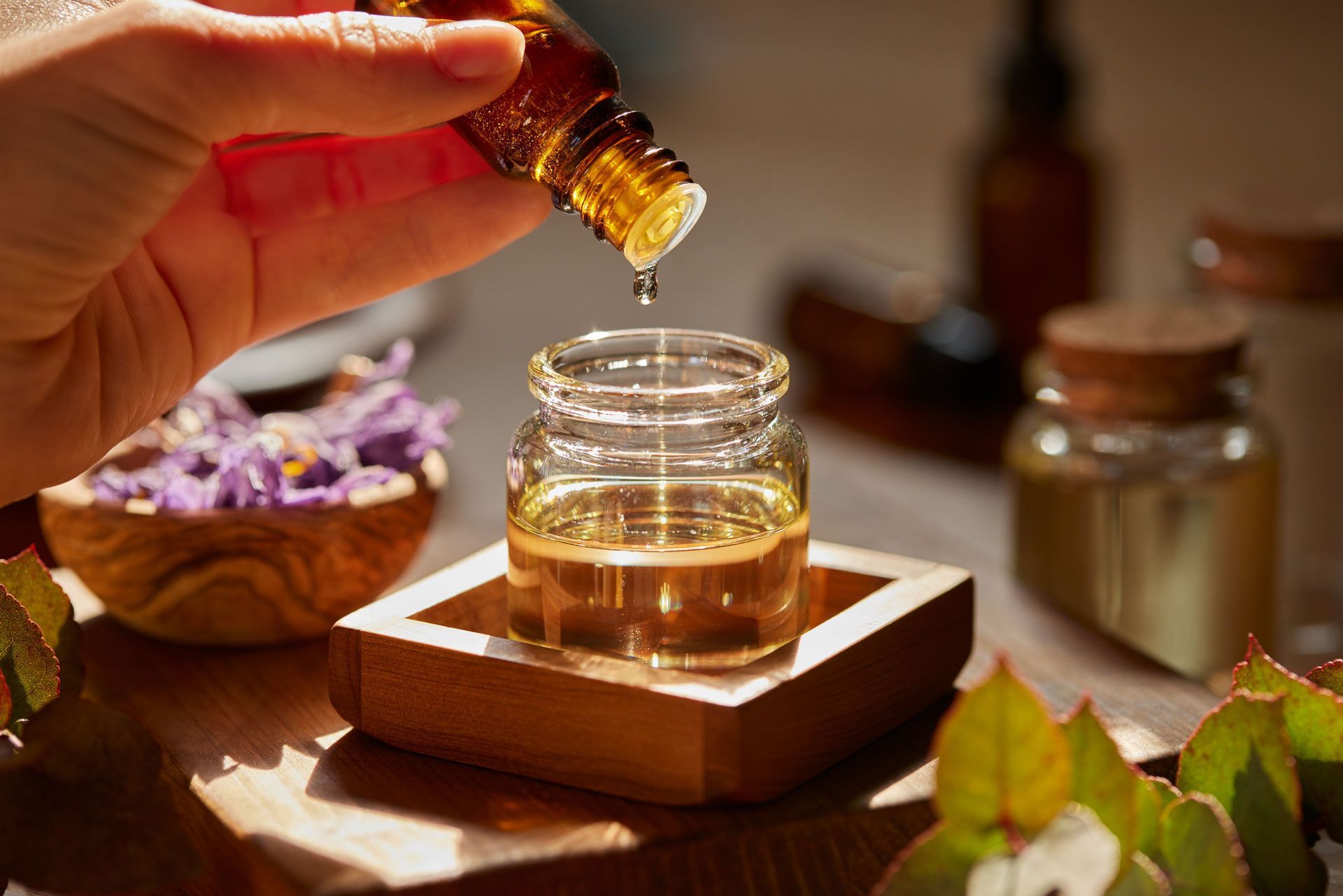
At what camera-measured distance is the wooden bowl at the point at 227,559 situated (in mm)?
628

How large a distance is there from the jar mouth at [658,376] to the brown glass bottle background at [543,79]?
0.07 meters

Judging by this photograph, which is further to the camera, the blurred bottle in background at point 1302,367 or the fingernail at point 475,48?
the blurred bottle in background at point 1302,367

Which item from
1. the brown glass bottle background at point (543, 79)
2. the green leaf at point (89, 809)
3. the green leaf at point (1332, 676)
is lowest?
the green leaf at point (89, 809)

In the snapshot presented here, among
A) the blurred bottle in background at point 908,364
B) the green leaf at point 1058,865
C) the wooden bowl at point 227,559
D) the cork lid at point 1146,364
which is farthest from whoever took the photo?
the blurred bottle in background at point 908,364

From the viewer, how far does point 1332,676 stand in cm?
50

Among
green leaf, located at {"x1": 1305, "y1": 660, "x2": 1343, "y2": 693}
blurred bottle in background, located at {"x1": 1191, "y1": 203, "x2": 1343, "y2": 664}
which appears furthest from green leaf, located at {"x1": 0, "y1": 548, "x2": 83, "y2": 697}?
blurred bottle in background, located at {"x1": 1191, "y1": 203, "x2": 1343, "y2": 664}

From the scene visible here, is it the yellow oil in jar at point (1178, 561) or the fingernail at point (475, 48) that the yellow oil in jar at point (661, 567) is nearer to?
the fingernail at point (475, 48)

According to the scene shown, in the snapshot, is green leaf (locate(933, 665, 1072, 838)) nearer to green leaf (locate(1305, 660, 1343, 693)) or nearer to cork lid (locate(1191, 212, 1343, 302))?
green leaf (locate(1305, 660, 1343, 693))

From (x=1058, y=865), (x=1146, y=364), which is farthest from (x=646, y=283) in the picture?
(x=1146, y=364)

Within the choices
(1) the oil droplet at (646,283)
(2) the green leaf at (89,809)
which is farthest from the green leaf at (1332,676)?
(2) the green leaf at (89,809)

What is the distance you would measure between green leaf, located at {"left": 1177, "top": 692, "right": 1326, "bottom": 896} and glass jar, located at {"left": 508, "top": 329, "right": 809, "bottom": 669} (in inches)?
6.0

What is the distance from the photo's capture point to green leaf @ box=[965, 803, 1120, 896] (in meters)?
0.39

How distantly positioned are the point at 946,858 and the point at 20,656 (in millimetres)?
331

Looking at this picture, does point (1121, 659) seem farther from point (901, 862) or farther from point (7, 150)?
point (7, 150)
